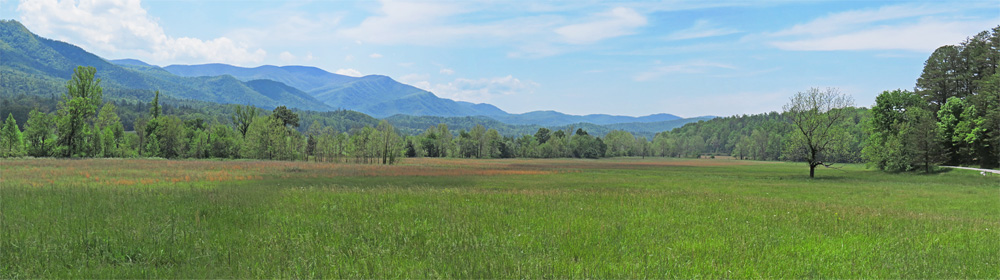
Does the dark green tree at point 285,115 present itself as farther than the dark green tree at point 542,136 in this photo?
No

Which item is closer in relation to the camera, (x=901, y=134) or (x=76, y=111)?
(x=901, y=134)

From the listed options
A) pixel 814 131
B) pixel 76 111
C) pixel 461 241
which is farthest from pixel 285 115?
pixel 461 241

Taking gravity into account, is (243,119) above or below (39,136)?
above

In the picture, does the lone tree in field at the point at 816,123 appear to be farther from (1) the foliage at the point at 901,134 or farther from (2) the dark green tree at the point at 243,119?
(2) the dark green tree at the point at 243,119

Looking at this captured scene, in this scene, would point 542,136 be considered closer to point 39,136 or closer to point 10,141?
point 39,136

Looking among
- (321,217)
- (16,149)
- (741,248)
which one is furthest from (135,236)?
(16,149)

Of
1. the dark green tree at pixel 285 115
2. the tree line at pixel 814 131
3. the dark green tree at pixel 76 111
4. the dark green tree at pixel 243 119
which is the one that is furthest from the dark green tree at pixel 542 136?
the dark green tree at pixel 76 111

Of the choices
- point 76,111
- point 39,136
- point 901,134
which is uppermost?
point 76,111

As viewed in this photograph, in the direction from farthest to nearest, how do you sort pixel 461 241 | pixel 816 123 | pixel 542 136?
pixel 542 136 < pixel 816 123 < pixel 461 241

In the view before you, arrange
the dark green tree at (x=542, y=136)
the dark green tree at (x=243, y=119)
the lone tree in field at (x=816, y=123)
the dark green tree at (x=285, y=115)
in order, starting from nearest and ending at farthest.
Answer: the lone tree in field at (x=816, y=123)
the dark green tree at (x=243, y=119)
the dark green tree at (x=285, y=115)
the dark green tree at (x=542, y=136)

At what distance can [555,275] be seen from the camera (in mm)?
6605

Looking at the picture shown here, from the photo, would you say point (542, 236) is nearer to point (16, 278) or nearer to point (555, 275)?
point (555, 275)

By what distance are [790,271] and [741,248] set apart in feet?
4.64

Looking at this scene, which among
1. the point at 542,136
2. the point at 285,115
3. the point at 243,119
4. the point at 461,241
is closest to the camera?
the point at 461,241
